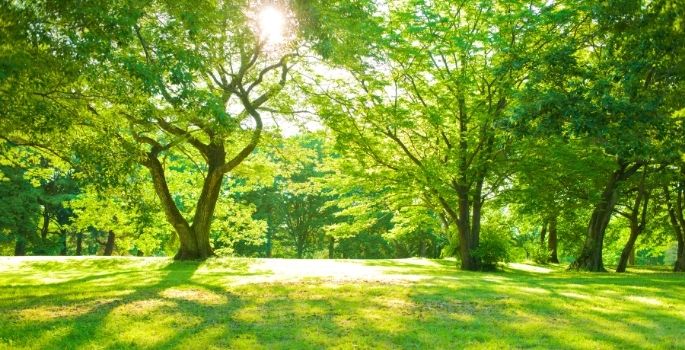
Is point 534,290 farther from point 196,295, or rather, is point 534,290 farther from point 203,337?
point 203,337

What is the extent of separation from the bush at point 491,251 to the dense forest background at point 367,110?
10 cm

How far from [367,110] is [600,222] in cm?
1206

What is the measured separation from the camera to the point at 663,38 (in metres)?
9.33

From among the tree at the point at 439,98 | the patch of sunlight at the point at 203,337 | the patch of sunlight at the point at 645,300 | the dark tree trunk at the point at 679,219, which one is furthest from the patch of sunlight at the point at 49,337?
the dark tree trunk at the point at 679,219

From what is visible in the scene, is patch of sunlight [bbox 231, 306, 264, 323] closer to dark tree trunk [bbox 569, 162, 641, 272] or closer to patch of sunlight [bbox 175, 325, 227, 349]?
patch of sunlight [bbox 175, 325, 227, 349]

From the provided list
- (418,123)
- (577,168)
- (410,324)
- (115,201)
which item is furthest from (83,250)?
(410,324)

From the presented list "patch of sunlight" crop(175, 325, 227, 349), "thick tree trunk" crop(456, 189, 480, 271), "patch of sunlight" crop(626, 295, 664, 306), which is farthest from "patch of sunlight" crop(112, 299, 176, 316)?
"thick tree trunk" crop(456, 189, 480, 271)

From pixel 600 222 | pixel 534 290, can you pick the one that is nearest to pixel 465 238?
pixel 600 222

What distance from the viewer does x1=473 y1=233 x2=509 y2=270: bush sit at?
2367 cm

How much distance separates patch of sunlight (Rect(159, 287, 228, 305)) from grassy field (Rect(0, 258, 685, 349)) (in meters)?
0.03

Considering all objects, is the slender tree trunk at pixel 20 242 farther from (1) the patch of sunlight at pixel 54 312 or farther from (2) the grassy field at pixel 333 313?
(1) the patch of sunlight at pixel 54 312

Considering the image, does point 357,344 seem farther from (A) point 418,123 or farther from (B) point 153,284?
(A) point 418,123

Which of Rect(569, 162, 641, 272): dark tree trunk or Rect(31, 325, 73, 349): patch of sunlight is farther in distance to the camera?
Rect(569, 162, 641, 272): dark tree trunk

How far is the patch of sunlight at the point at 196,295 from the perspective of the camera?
11.8m
